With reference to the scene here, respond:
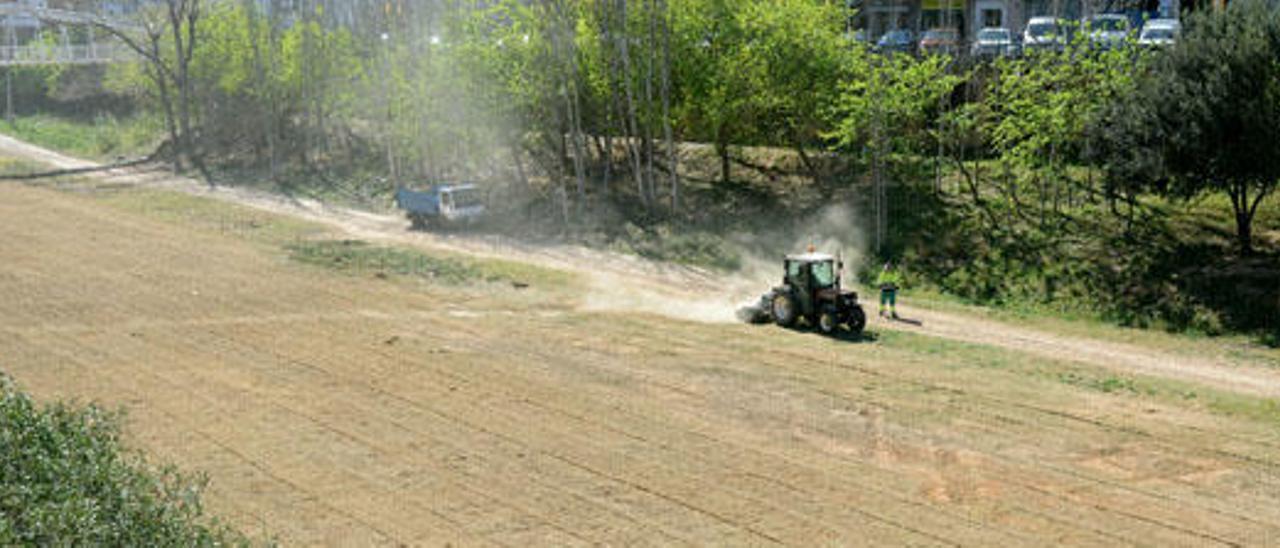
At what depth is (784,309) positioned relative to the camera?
95.9 feet

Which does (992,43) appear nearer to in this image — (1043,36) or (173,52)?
(1043,36)

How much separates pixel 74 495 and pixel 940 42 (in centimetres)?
4071

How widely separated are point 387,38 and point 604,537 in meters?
46.9

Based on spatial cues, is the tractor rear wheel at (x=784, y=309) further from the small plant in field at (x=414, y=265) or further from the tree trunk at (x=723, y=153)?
the tree trunk at (x=723, y=153)

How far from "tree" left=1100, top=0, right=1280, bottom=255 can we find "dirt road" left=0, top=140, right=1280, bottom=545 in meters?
8.07

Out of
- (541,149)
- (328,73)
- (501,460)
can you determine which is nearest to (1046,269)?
(501,460)

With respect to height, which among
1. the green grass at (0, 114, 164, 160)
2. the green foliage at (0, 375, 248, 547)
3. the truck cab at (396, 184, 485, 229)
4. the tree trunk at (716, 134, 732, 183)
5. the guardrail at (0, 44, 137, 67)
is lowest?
the green foliage at (0, 375, 248, 547)

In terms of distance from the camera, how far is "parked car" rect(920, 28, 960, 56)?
47688 millimetres

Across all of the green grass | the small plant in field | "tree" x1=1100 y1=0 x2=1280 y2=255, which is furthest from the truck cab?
the green grass

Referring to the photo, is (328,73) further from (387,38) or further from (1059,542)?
(1059,542)

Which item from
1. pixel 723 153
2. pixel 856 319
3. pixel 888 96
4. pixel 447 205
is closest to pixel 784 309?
pixel 856 319

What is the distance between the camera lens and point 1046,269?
34.8 metres

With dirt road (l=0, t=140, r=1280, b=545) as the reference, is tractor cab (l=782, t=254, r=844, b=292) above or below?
above

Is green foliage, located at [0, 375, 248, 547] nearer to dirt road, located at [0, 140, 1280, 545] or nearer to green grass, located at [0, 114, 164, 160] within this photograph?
dirt road, located at [0, 140, 1280, 545]
